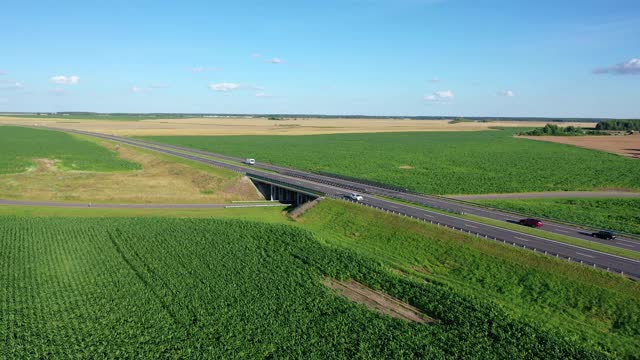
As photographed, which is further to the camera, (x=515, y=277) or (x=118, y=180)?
(x=118, y=180)

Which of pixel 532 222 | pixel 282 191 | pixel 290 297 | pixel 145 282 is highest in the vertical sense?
pixel 532 222

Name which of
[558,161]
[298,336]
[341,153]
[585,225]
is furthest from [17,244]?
[558,161]

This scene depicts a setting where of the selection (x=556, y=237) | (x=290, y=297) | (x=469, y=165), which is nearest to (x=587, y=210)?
(x=556, y=237)

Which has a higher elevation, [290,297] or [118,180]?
[118,180]

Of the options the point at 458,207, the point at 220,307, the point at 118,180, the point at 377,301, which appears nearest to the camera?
the point at 220,307

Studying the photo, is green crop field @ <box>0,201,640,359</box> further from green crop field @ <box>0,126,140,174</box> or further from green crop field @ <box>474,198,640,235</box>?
green crop field @ <box>0,126,140,174</box>

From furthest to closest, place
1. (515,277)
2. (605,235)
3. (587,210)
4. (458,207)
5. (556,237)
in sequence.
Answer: (587,210), (458,207), (556,237), (605,235), (515,277)

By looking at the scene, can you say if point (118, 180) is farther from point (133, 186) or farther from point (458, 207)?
point (458, 207)
